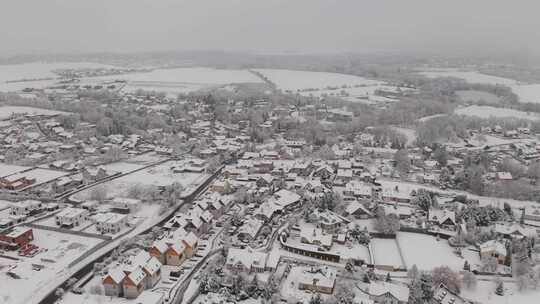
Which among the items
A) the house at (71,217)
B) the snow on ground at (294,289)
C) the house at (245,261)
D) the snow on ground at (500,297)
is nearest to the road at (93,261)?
the house at (71,217)

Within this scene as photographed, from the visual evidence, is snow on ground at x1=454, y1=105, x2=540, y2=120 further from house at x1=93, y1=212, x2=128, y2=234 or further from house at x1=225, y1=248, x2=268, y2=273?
house at x1=93, y1=212, x2=128, y2=234

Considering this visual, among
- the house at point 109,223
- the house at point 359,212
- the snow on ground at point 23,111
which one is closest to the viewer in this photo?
the house at point 109,223

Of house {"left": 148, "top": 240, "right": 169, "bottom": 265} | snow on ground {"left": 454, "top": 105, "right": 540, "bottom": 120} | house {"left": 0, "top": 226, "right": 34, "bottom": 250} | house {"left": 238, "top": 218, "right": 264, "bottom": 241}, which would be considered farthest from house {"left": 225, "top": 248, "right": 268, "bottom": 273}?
snow on ground {"left": 454, "top": 105, "right": 540, "bottom": 120}

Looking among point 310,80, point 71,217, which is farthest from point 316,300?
point 310,80

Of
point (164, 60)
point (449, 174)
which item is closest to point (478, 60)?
point (164, 60)

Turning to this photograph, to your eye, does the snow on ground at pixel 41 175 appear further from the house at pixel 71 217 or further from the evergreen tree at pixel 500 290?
the evergreen tree at pixel 500 290

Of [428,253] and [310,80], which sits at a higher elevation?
[310,80]

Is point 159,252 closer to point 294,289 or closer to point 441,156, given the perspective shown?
point 294,289
